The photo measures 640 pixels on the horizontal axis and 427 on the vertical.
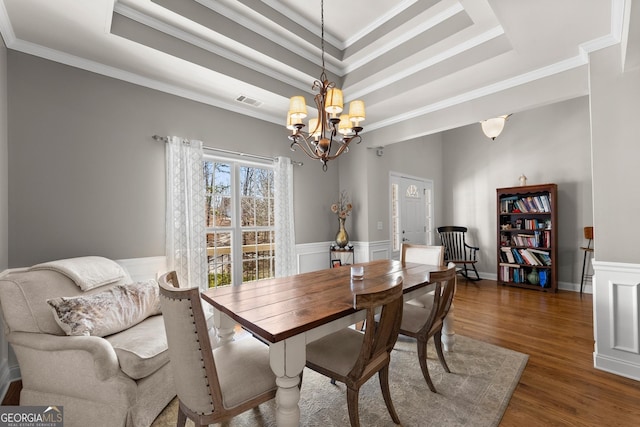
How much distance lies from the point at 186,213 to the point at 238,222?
2.34 ft

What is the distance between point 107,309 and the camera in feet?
6.31

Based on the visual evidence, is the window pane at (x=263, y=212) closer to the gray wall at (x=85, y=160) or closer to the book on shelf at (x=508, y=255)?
the gray wall at (x=85, y=160)

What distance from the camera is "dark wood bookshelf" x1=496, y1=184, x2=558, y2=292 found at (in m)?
4.64

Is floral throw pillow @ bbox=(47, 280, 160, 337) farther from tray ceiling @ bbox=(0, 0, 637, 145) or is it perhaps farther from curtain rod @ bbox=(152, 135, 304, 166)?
tray ceiling @ bbox=(0, 0, 637, 145)

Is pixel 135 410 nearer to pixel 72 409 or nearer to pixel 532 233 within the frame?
pixel 72 409

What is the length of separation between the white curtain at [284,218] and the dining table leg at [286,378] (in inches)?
99.6

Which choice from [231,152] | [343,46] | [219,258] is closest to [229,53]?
[231,152]

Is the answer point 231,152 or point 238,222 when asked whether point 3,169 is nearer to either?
point 231,152

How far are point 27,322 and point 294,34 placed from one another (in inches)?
118

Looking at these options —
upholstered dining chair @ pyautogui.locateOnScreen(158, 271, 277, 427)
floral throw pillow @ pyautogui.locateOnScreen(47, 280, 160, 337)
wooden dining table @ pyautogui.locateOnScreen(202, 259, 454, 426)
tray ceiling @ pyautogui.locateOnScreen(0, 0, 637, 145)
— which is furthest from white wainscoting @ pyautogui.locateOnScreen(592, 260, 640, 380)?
floral throw pillow @ pyautogui.locateOnScreen(47, 280, 160, 337)

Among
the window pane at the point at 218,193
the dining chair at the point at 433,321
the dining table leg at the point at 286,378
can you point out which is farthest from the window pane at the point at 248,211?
the dining table leg at the point at 286,378

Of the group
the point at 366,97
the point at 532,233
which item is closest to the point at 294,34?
the point at 366,97

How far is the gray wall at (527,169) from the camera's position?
460 centimetres

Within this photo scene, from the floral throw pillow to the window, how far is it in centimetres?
116
